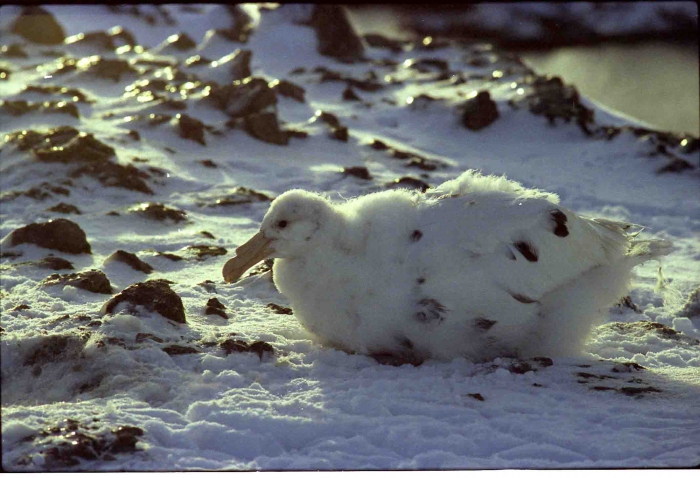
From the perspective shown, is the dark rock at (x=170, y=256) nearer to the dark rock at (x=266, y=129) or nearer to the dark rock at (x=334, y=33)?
the dark rock at (x=266, y=129)

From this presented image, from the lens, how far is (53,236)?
21.1 ft

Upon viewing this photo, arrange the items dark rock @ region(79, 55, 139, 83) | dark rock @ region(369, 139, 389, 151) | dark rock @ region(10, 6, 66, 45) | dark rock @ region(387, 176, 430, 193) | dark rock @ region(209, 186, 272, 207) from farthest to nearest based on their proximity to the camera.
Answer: dark rock @ region(10, 6, 66, 45)
dark rock @ region(79, 55, 139, 83)
dark rock @ region(369, 139, 389, 151)
dark rock @ region(387, 176, 430, 193)
dark rock @ region(209, 186, 272, 207)

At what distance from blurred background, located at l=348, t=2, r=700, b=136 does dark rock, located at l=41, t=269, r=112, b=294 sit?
5.72m

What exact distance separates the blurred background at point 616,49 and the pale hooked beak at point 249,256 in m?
5.71

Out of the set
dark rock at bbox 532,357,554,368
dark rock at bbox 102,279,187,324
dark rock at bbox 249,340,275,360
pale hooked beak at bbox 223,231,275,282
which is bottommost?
dark rock at bbox 249,340,275,360

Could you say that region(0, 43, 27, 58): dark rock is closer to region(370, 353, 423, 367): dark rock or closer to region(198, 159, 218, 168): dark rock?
region(198, 159, 218, 168): dark rock

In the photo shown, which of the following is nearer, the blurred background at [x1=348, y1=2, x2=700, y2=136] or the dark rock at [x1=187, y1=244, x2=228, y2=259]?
the dark rock at [x1=187, y1=244, x2=228, y2=259]

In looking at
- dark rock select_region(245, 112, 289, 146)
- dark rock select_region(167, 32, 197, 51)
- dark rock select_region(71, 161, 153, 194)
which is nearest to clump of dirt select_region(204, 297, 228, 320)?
dark rock select_region(71, 161, 153, 194)

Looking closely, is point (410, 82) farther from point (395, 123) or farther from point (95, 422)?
point (95, 422)

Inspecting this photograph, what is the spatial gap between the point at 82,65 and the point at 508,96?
6.08 meters

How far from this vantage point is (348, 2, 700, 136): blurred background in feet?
36.0

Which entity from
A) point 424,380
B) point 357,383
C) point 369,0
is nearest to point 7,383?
A: point 357,383

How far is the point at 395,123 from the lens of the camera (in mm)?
11211

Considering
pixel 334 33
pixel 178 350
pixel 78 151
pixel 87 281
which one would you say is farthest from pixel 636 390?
pixel 334 33
